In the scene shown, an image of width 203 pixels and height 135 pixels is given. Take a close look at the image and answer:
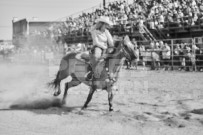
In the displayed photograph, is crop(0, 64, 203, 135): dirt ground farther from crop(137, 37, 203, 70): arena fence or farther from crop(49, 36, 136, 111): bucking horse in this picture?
crop(137, 37, 203, 70): arena fence

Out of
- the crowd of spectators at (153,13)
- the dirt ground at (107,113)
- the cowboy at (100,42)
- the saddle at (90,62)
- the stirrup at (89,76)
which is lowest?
the dirt ground at (107,113)

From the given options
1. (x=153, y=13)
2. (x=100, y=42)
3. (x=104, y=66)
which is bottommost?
(x=104, y=66)

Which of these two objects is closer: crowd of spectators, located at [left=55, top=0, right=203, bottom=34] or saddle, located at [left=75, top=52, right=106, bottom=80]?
saddle, located at [left=75, top=52, right=106, bottom=80]

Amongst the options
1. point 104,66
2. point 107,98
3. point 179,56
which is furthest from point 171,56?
point 104,66

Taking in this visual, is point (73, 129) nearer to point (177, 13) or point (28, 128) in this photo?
point (28, 128)

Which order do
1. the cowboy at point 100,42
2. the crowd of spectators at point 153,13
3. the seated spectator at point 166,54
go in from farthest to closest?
the crowd of spectators at point 153,13
the seated spectator at point 166,54
the cowboy at point 100,42

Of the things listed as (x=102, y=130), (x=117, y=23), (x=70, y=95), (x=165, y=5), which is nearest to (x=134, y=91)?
(x=70, y=95)

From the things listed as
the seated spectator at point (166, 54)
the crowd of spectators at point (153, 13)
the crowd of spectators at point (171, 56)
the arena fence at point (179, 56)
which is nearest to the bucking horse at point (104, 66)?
the crowd of spectators at point (171, 56)

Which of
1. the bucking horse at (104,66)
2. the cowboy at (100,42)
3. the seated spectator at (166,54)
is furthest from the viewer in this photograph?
the seated spectator at (166,54)

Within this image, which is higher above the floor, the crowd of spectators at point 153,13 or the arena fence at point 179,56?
the crowd of spectators at point 153,13

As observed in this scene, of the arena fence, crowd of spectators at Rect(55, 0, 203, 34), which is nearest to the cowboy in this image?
the arena fence

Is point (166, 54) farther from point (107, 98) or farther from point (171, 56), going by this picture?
point (107, 98)

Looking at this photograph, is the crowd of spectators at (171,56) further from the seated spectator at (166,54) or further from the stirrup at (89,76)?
the stirrup at (89,76)

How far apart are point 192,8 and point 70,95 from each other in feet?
35.0
